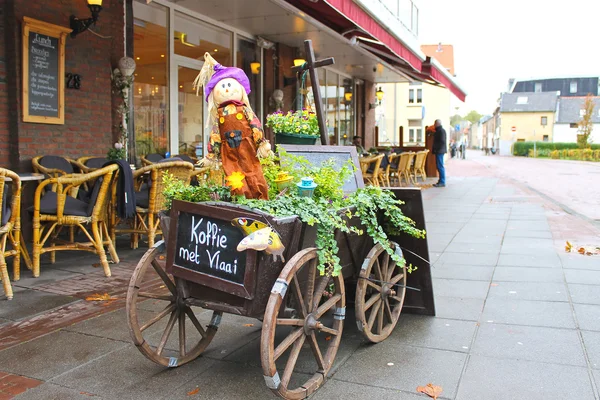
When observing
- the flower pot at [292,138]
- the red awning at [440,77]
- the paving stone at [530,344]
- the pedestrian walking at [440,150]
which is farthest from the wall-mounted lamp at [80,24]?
the pedestrian walking at [440,150]

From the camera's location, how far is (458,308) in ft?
13.8

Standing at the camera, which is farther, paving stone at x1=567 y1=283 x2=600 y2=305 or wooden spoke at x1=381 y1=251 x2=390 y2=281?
paving stone at x1=567 y1=283 x2=600 y2=305

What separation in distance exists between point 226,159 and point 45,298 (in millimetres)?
2288

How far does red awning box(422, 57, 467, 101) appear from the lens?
1369 centimetres

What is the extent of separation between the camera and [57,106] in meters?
7.05

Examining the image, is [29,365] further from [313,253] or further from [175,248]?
[313,253]

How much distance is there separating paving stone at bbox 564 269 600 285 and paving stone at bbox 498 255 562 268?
263 mm

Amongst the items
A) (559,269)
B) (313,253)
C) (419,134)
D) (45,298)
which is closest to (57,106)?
(45,298)

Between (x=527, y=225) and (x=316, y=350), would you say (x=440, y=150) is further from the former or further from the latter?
(x=316, y=350)

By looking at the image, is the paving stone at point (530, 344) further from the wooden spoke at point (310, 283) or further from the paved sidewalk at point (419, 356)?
the wooden spoke at point (310, 283)

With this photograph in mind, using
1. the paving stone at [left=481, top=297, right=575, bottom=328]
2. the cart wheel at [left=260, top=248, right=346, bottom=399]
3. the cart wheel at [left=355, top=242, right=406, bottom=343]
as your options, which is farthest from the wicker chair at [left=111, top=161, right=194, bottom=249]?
the paving stone at [left=481, top=297, right=575, bottom=328]

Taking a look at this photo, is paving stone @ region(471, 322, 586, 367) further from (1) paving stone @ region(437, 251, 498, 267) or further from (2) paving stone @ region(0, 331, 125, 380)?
(2) paving stone @ region(0, 331, 125, 380)

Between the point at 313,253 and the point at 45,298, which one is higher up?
the point at 313,253

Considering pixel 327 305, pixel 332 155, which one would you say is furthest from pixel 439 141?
pixel 327 305
